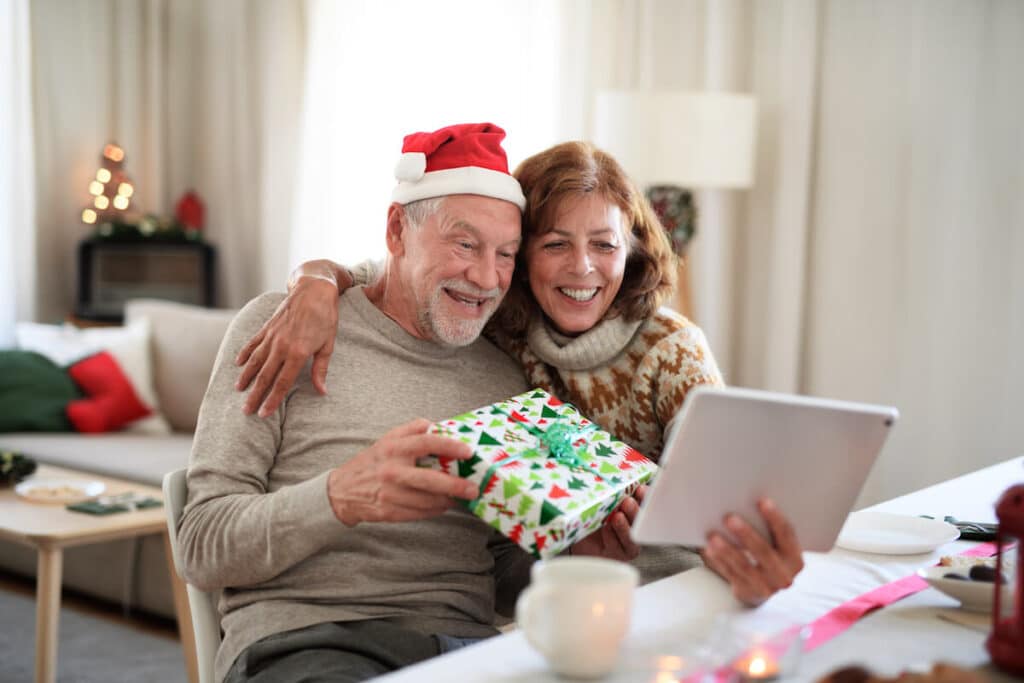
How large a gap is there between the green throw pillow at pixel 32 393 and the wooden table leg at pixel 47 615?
5.45ft

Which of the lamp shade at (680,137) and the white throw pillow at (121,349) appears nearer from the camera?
the lamp shade at (680,137)

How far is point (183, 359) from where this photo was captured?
4.36 metres

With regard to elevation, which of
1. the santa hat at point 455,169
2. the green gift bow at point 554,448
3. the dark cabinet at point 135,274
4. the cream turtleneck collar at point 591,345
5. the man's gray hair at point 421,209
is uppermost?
the santa hat at point 455,169

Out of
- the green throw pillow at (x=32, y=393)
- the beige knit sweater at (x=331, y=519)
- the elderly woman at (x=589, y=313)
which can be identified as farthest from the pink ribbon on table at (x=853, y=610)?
the green throw pillow at (x=32, y=393)

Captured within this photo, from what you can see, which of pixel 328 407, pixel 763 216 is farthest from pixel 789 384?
pixel 328 407

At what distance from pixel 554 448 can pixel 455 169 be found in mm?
630

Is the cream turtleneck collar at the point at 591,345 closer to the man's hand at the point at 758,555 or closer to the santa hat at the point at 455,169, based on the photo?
the santa hat at the point at 455,169

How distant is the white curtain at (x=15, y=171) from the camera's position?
5336 millimetres

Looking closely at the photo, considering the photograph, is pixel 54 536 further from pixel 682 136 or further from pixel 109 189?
pixel 109 189

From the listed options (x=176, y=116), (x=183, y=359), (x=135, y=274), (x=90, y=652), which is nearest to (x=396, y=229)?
(x=90, y=652)

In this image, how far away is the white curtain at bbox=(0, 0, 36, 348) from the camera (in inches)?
210

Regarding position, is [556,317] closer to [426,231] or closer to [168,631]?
[426,231]

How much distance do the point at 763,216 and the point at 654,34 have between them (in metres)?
0.85

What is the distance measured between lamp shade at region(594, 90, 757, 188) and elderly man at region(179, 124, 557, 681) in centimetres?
173
